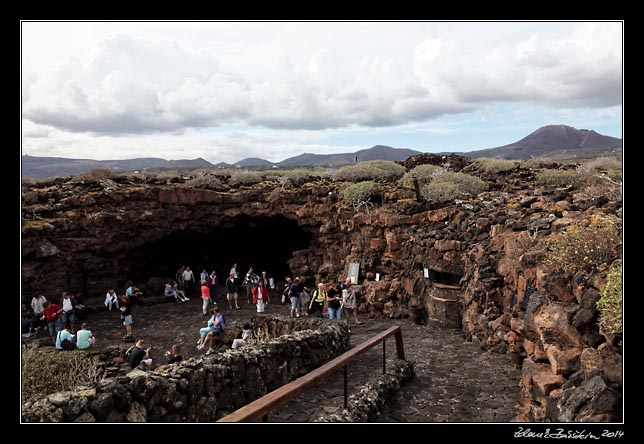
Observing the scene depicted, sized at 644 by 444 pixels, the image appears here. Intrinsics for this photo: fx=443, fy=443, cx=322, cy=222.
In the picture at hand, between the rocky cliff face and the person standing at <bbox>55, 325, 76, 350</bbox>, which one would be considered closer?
the rocky cliff face

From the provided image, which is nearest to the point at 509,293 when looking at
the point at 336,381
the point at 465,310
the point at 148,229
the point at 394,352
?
the point at 465,310

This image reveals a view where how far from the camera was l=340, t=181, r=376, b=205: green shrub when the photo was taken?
874 inches

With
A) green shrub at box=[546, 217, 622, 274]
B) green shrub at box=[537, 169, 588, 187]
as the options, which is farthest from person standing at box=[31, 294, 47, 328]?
green shrub at box=[537, 169, 588, 187]

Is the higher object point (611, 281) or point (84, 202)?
point (84, 202)

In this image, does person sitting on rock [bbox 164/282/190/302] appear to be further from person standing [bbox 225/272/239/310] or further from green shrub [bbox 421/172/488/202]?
green shrub [bbox 421/172/488/202]

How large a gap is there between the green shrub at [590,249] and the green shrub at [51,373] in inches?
439

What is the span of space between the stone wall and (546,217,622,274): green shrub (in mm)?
5619

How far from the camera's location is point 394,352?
12.1m

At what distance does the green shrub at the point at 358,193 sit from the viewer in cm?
2220

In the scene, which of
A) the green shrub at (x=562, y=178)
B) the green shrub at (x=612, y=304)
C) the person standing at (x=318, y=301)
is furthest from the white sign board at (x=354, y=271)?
the green shrub at (x=612, y=304)

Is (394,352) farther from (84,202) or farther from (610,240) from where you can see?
(84,202)

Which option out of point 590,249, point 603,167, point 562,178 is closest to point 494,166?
point 603,167
